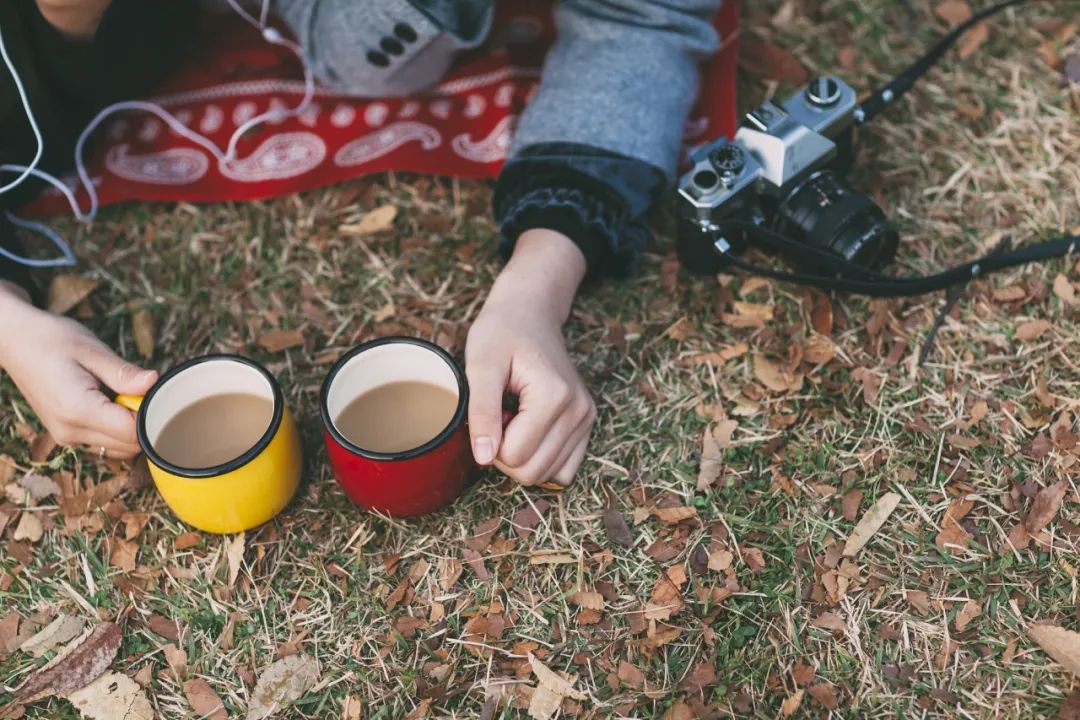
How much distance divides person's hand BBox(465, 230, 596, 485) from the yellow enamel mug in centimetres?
25

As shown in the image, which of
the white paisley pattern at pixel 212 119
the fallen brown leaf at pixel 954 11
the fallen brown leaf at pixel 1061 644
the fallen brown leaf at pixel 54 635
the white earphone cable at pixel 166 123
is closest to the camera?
the fallen brown leaf at pixel 1061 644

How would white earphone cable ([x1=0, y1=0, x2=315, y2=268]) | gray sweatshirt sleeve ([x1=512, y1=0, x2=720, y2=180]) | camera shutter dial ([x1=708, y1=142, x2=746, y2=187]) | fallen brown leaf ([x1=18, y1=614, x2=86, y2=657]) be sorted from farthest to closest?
white earphone cable ([x1=0, y1=0, x2=315, y2=268]) < gray sweatshirt sleeve ([x1=512, y1=0, x2=720, y2=180]) < camera shutter dial ([x1=708, y1=142, x2=746, y2=187]) < fallen brown leaf ([x1=18, y1=614, x2=86, y2=657])

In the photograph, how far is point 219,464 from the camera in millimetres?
1291

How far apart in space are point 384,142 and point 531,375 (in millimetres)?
640

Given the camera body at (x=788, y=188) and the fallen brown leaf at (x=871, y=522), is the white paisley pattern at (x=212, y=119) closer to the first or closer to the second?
the camera body at (x=788, y=188)

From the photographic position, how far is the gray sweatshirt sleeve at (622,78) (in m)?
1.53

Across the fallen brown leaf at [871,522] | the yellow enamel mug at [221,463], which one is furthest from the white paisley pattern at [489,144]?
the fallen brown leaf at [871,522]

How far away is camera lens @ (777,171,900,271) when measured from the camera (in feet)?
4.77

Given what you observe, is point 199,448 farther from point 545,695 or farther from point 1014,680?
point 1014,680

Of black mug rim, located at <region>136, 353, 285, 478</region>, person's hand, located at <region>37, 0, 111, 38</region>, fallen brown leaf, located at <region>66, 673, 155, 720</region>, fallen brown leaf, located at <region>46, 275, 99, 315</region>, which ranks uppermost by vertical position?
person's hand, located at <region>37, 0, 111, 38</region>

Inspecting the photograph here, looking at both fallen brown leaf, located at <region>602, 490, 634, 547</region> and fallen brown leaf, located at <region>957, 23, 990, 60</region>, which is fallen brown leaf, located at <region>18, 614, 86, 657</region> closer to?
fallen brown leaf, located at <region>602, 490, 634, 547</region>

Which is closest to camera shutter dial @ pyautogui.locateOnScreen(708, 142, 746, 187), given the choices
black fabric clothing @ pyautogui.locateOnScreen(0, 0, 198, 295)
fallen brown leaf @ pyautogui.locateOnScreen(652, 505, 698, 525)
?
fallen brown leaf @ pyautogui.locateOnScreen(652, 505, 698, 525)

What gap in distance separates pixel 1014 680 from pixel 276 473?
0.93 m

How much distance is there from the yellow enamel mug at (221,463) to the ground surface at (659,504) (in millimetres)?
73
